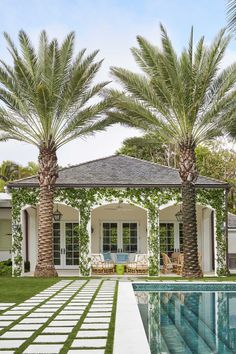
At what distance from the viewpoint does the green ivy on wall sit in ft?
70.1

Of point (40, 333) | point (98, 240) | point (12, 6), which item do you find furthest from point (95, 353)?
point (98, 240)

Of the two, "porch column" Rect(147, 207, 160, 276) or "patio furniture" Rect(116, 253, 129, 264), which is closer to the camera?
"porch column" Rect(147, 207, 160, 276)

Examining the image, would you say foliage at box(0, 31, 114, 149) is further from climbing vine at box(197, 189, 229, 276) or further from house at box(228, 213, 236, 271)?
house at box(228, 213, 236, 271)

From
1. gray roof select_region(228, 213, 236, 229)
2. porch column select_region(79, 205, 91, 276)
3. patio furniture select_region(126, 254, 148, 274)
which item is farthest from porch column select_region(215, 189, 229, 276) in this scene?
porch column select_region(79, 205, 91, 276)

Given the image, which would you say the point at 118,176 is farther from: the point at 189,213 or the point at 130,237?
the point at 189,213

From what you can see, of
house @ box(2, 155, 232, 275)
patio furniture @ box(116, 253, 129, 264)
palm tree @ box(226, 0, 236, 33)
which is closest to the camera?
palm tree @ box(226, 0, 236, 33)

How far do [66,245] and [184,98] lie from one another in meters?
9.83

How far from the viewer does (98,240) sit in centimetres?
2491

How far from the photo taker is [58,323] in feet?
29.5

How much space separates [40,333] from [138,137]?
15196 mm

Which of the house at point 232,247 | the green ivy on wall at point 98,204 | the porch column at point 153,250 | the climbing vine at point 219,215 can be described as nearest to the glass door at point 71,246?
the green ivy on wall at point 98,204

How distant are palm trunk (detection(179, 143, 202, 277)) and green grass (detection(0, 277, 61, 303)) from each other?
16.6ft

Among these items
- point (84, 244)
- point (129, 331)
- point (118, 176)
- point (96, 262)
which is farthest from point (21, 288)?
point (118, 176)

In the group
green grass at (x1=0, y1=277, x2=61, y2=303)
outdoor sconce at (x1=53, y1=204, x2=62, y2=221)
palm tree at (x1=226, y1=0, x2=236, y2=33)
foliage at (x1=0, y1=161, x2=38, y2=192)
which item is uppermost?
foliage at (x1=0, y1=161, x2=38, y2=192)
